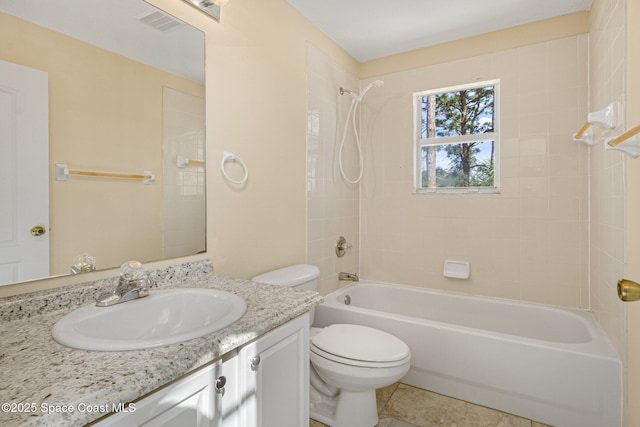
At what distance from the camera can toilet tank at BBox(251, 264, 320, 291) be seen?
1735 mm

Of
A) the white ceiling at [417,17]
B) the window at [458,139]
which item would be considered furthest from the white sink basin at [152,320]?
the window at [458,139]

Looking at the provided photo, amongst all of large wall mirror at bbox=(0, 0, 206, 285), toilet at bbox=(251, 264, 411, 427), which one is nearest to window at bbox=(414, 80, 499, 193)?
toilet at bbox=(251, 264, 411, 427)

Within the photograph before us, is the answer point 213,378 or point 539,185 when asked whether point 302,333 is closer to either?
point 213,378

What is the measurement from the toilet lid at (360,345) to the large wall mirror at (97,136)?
2.66ft

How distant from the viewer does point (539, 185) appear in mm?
2324

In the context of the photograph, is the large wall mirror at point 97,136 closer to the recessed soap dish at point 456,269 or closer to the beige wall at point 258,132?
the beige wall at point 258,132

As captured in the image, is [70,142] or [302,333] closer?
[70,142]

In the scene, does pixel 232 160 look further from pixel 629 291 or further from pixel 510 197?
pixel 510 197

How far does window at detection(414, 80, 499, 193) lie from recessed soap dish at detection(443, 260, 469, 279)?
1.88 ft

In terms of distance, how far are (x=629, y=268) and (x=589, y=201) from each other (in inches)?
38.9

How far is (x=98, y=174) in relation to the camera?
115 centimetres

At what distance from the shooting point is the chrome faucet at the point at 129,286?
107 cm

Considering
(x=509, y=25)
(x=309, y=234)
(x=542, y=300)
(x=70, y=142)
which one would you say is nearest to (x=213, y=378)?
(x=70, y=142)

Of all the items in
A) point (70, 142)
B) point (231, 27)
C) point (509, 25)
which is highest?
point (509, 25)
